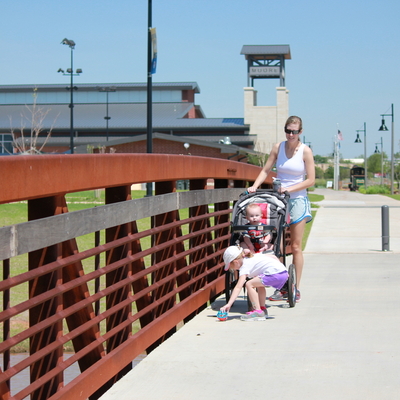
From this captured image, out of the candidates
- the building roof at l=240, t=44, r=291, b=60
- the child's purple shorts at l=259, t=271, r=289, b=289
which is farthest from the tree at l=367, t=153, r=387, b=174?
the child's purple shorts at l=259, t=271, r=289, b=289

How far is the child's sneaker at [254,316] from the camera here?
600cm

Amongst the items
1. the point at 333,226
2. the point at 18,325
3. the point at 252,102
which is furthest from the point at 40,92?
the point at 18,325

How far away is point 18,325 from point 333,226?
12772mm

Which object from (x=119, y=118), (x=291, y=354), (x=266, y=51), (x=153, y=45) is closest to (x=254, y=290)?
(x=291, y=354)

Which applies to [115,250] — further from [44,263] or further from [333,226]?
[333,226]

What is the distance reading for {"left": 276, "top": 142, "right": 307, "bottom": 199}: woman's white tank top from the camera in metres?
7.02

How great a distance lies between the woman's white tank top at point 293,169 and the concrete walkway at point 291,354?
1167 mm

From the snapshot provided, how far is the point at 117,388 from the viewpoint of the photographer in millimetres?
3982

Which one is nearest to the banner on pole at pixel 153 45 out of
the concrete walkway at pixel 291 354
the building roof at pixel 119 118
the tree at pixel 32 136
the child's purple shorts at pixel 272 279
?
the tree at pixel 32 136

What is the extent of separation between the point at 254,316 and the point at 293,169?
1689 millimetres

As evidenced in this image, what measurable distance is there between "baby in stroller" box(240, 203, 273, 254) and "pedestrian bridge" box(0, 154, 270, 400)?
466 millimetres

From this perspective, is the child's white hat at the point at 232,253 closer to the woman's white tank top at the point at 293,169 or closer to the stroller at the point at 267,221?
the stroller at the point at 267,221

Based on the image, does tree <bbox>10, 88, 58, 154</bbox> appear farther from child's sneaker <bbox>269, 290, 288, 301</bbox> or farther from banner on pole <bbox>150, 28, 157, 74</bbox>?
child's sneaker <bbox>269, 290, 288, 301</bbox>

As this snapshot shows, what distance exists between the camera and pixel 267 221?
21.6 feet
